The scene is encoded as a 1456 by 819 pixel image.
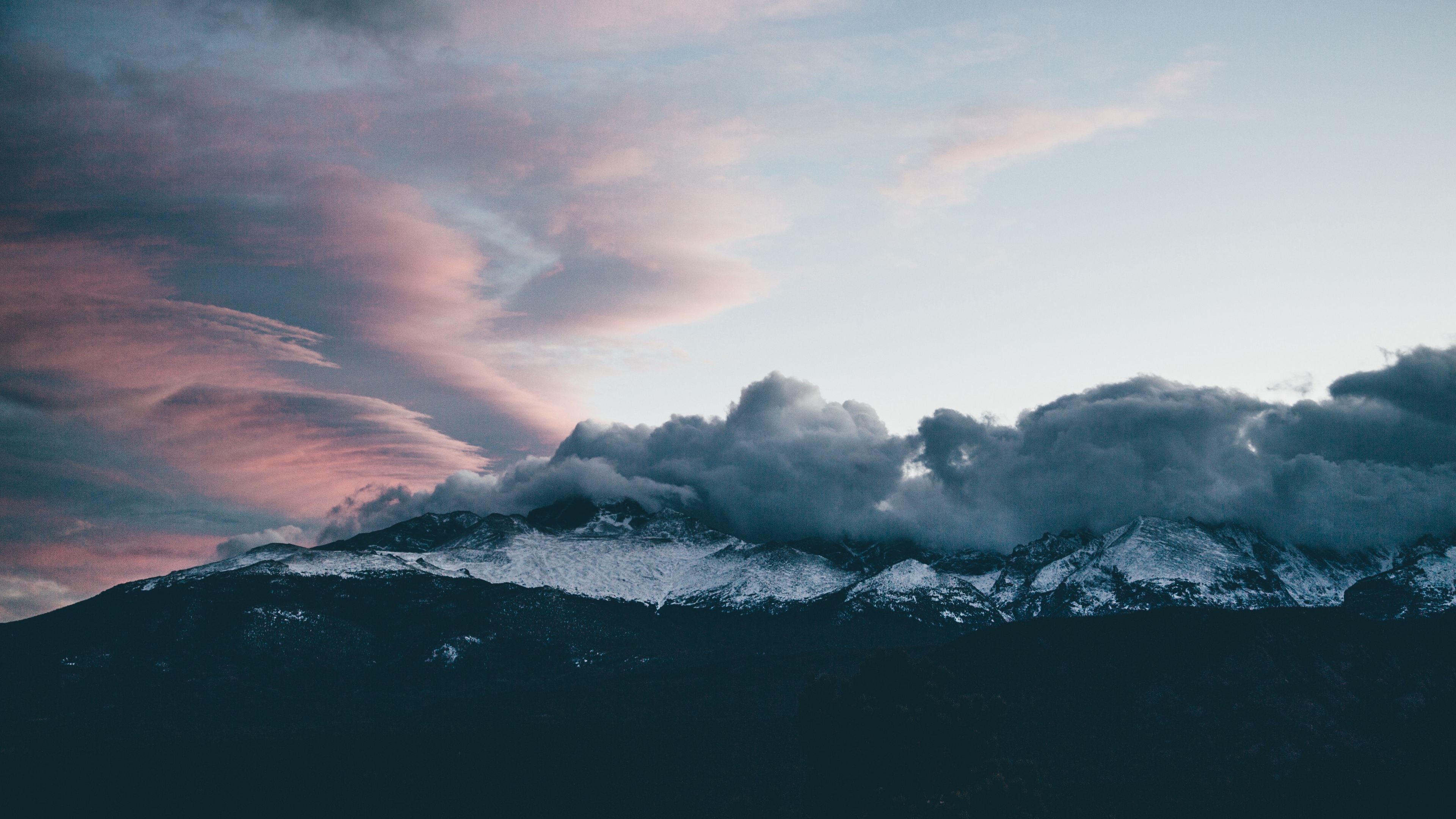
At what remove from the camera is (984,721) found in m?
145

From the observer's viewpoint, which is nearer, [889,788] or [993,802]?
[993,802]

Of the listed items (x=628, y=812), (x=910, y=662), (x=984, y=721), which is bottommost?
(x=628, y=812)

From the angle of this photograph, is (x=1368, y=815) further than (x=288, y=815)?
No

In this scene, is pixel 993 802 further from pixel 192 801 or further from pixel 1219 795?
pixel 192 801

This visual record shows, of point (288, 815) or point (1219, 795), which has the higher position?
point (288, 815)

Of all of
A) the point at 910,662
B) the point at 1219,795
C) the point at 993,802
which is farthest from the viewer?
the point at 1219,795

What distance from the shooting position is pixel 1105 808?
180m

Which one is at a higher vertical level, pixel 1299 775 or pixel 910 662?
pixel 910 662

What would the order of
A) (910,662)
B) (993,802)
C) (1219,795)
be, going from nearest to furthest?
(993,802)
(910,662)
(1219,795)

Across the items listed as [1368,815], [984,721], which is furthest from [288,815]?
[1368,815]

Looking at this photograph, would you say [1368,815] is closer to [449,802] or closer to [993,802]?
[993,802]

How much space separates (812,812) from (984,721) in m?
29.6

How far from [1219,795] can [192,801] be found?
20441 cm

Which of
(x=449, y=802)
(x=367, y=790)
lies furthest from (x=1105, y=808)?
(x=367, y=790)
